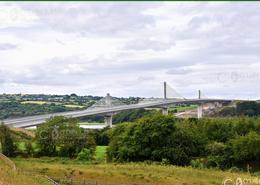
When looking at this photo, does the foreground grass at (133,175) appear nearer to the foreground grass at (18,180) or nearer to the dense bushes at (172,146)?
the foreground grass at (18,180)

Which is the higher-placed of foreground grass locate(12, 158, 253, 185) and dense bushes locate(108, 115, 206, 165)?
dense bushes locate(108, 115, 206, 165)

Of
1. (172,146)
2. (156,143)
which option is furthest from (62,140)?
(172,146)

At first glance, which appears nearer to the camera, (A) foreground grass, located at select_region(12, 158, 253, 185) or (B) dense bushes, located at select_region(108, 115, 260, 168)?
(A) foreground grass, located at select_region(12, 158, 253, 185)

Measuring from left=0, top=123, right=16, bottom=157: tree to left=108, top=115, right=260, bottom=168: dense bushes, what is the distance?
1312 cm

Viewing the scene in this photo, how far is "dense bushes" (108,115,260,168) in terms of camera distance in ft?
205

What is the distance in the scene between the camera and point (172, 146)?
6275cm

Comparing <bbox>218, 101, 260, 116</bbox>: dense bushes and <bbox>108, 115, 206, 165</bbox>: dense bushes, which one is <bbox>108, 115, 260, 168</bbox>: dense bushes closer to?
<bbox>108, 115, 206, 165</bbox>: dense bushes

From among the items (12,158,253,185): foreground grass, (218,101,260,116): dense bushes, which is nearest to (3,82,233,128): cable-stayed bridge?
(218,101,260,116): dense bushes

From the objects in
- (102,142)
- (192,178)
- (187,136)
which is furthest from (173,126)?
(102,142)

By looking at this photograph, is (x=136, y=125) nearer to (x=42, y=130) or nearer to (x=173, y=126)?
(x=173, y=126)

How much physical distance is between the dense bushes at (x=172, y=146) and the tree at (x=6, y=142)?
43.1 feet

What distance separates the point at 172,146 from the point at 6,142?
21511mm

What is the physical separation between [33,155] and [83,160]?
8.48m

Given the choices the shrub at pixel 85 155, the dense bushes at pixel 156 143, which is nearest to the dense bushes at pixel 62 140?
the shrub at pixel 85 155
